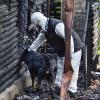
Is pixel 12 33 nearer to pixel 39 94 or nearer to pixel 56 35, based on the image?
pixel 56 35

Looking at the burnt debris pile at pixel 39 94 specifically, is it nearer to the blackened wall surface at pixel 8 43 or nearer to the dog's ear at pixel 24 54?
the blackened wall surface at pixel 8 43

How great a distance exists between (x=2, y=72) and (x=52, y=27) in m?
1.24

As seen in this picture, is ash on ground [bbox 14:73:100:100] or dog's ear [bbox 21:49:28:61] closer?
ash on ground [bbox 14:73:100:100]

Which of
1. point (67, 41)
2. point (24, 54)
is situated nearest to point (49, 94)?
point (24, 54)

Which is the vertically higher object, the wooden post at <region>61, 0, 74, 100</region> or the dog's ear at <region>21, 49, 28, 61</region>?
the wooden post at <region>61, 0, 74, 100</region>

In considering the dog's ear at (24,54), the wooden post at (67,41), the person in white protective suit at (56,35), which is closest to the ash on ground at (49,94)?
the person in white protective suit at (56,35)

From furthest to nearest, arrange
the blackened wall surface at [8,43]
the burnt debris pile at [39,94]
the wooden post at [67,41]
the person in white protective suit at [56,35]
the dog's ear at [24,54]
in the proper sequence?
the dog's ear at [24,54]
the burnt debris pile at [39,94]
the blackened wall surface at [8,43]
the person in white protective suit at [56,35]
the wooden post at [67,41]

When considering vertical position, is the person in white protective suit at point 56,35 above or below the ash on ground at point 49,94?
above

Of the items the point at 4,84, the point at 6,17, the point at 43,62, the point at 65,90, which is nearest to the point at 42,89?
the point at 43,62

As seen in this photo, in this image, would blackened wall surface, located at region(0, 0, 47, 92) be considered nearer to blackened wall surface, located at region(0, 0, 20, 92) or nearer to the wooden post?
blackened wall surface, located at region(0, 0, 20, 92)

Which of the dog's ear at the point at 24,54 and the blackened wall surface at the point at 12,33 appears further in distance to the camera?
the dog's ear at the point at 24,54

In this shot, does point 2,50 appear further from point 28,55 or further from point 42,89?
point 42,89

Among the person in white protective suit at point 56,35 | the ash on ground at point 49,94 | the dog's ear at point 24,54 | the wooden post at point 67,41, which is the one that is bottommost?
the ash on ground at point 49,94

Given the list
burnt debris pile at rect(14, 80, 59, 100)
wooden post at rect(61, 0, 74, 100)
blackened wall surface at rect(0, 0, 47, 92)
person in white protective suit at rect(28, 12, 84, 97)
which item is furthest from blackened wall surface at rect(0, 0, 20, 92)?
wooden post at rect(61, 0, 74, 100)
